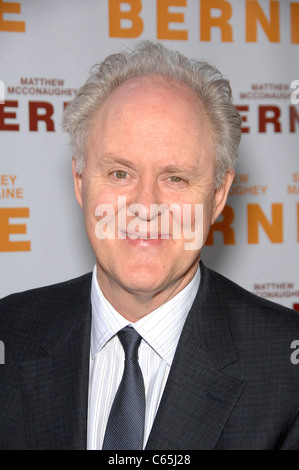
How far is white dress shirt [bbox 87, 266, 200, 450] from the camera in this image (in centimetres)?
140

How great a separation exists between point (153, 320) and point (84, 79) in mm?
1352

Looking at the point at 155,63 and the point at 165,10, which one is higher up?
the point at 165,10

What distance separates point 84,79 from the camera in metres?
2.48

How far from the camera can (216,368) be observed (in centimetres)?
141

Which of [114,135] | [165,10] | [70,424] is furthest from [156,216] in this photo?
[165,10]

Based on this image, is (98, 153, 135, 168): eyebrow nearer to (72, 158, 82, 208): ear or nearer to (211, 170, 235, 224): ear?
(72, 158, 82, 208): ear

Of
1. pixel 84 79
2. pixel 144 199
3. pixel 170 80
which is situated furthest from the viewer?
pixel 84 79

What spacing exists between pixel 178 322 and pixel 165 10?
1.58 meters

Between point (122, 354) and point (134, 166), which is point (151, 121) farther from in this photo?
point (122, 354)

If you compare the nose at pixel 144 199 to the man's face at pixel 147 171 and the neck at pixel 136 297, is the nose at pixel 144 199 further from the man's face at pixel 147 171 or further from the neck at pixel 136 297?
the neck at pixel 136 297

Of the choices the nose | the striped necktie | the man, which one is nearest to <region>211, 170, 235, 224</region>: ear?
the man

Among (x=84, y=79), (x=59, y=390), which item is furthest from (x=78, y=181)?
(x=84, y=79)
